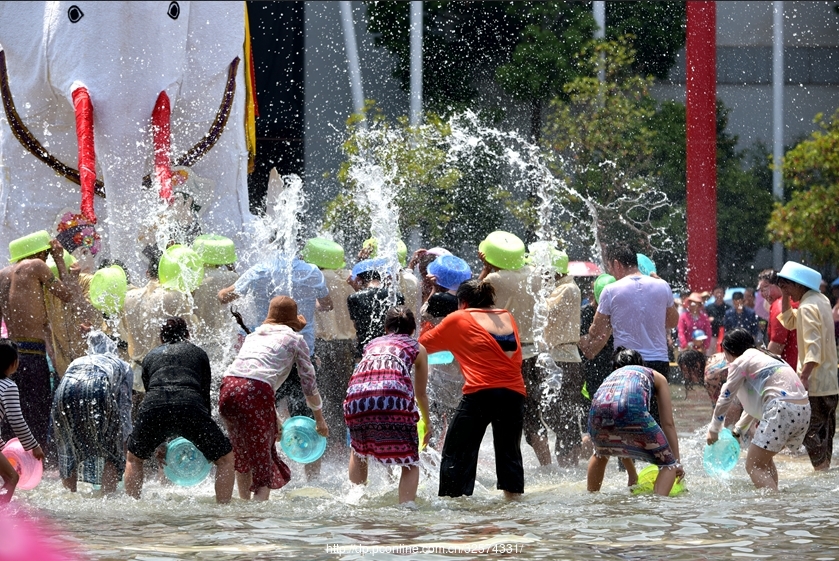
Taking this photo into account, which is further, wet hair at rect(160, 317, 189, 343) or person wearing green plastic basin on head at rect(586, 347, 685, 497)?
wet hair at rect(160, 317, 189, 343)

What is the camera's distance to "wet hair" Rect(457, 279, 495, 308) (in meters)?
7.25

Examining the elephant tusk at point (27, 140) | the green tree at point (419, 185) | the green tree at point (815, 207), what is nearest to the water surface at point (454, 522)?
the elephant tusk at point (27, 140)

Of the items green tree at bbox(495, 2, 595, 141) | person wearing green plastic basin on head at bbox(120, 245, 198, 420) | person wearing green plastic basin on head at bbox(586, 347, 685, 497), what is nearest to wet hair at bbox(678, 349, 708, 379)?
person wearing green plastic basin on head at bbox(120, 245, 198, 420)

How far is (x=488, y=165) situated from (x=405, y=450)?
1614 centimetres

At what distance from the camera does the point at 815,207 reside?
21.6m

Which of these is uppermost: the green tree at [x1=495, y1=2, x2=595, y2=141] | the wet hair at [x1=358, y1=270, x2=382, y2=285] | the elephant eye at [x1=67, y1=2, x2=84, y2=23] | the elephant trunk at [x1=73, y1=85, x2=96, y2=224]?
the green tree at [x1=495, y1=2, x2=595, y2=141]

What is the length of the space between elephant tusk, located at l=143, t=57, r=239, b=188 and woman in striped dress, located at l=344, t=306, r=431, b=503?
458 centimetres

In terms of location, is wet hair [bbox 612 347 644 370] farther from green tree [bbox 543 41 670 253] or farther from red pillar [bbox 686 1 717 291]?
green tree [bbox 543 41 670 253]

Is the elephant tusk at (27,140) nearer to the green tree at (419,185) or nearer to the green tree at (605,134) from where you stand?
the green tree at (419,185)

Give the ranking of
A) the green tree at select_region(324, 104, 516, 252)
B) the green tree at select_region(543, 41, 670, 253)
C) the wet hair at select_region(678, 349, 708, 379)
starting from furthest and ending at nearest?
the green tree at select_region(543, 41, 670, 253) < the green tree at select_region(324, 104, 516, 252) < the wet hair at select_region(678, 349, 708, 379)

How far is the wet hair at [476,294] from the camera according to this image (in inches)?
286

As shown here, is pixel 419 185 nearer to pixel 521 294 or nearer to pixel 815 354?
pixel 521 294

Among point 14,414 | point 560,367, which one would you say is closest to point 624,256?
point 560,367

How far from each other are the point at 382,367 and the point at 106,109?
4.66m
